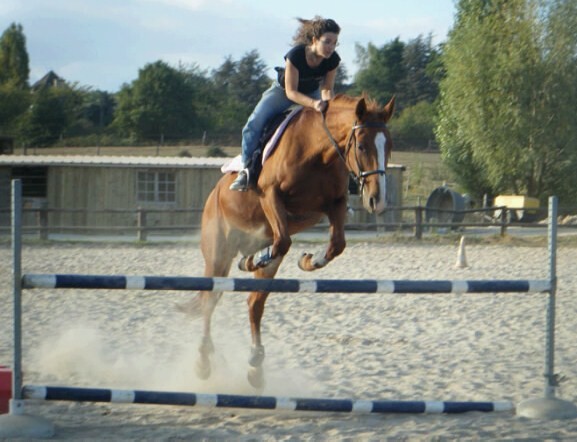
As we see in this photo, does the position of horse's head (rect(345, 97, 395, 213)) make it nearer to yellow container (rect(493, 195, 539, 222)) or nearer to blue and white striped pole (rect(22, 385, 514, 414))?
blue and white striped pole (rect(22, 385, 514, 414))

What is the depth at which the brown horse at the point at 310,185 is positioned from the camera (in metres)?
5.63

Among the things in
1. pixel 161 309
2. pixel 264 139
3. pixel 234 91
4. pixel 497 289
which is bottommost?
pixel 161 309

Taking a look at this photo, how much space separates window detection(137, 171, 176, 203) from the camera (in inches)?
1097

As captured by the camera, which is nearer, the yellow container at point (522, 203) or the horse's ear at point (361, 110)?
the horse's ear at point (361, 110)

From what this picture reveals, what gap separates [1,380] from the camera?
535cm

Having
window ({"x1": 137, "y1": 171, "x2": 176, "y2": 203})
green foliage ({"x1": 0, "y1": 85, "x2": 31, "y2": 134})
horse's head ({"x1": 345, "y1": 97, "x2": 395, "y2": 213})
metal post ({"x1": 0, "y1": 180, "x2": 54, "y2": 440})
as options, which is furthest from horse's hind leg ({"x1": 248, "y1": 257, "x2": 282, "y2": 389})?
green foliage ({"x1": 0, "y1": 85, "x2": 31, "y2": 134})

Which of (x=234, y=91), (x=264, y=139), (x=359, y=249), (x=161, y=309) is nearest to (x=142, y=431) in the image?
(x=264, y=139)

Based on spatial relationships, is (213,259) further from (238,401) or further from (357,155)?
(238,401)

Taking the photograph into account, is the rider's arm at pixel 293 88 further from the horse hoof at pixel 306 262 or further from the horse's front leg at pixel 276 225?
the horse hoof at pixel 306 262

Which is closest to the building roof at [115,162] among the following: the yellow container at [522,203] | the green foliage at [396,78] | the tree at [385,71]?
the yellow container at [522,203]

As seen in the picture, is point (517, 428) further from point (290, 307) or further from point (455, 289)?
point (290, 307)

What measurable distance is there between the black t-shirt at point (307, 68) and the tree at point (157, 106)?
44.1m

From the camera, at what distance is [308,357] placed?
7.64 metres

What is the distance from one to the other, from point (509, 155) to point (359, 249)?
12229 millimetres
